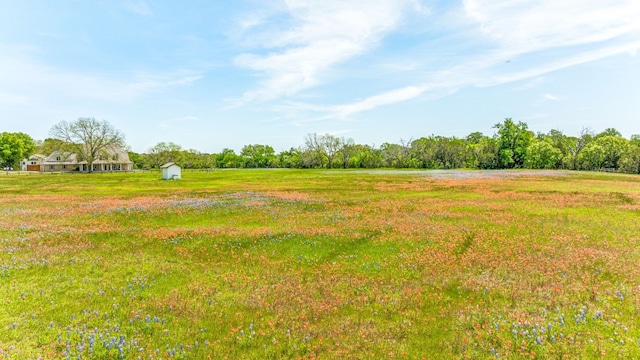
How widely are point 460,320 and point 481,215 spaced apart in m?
17.6

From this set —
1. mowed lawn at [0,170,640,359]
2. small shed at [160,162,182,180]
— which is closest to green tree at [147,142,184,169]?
small shed at [160,162,182,180]

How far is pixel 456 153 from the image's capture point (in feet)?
508

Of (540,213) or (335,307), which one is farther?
(540,213)

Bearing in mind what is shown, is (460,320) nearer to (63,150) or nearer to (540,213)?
(540,213)

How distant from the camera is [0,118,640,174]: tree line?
11381 cm

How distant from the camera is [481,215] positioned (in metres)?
24.5

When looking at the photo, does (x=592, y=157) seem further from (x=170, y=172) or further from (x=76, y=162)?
(x=76, y=162)

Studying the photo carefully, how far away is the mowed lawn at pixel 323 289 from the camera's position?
8008 millimetres

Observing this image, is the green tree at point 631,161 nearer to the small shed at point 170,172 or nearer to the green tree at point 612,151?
the green tree at point 612,151

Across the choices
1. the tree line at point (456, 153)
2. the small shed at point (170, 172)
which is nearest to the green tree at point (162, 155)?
the tree line at point (456, 153)

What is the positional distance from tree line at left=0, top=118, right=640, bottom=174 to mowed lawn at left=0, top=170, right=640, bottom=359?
119902 mm

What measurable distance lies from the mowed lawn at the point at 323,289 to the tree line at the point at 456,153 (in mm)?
119902

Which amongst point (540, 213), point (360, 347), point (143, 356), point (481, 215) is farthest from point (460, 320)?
point (540, 213)

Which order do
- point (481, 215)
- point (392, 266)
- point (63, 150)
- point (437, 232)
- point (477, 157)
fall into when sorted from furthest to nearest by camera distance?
point (477, 157), point (63, 150), point (481, 215), point (437, 232), point (392, 266)
